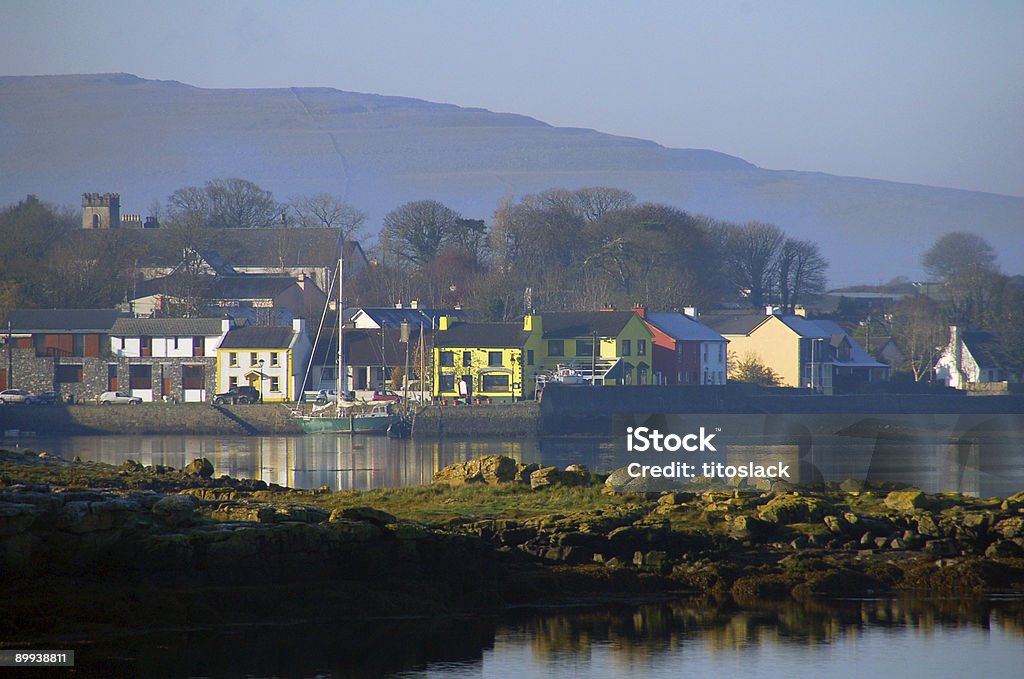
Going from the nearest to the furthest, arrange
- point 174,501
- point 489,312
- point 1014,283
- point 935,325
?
point 174,501 → point 489,312 → point 935,325 → point 1014,283

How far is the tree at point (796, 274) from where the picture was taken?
3954 inches

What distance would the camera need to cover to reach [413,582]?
1978 cm

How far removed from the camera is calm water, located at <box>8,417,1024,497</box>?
110 ft

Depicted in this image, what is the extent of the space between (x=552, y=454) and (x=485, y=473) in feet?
78.6

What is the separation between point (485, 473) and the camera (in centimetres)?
2597

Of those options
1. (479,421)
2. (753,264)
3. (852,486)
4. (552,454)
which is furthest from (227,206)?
(852,486)

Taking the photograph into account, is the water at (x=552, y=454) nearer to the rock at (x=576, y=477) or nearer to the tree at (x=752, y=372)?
the rock at (x=576, y=477)

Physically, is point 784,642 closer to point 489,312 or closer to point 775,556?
point 775,556

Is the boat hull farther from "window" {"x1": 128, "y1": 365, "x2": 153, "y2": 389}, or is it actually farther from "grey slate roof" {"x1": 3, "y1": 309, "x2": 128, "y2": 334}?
"grey slate roof" {"x1": 3, "y1": 309, "x2": 128, "y2": 334}

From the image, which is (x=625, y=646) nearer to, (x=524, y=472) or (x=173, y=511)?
(x=173, y=511)

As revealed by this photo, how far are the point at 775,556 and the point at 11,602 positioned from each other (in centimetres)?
982

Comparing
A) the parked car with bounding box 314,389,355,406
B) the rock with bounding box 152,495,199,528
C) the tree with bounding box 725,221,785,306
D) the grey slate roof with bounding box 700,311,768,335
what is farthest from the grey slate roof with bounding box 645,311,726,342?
the rock with bounding box 152,495,199,528

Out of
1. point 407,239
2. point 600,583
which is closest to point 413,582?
point 600,583

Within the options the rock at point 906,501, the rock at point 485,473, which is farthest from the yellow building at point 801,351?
the rock at point 906,501
